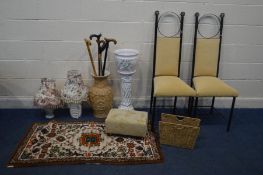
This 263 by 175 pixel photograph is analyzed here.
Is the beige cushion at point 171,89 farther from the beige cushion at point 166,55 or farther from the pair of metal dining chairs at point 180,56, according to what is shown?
the beige cushion at point 166,55

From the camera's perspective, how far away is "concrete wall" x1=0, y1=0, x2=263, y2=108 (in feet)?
9.40

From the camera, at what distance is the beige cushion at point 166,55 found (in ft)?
9.52

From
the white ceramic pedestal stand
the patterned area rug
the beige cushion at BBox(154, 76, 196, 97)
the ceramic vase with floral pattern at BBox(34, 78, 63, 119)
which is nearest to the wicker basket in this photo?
the patterned area rug

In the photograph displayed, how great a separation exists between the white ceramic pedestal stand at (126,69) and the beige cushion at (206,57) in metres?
0.69

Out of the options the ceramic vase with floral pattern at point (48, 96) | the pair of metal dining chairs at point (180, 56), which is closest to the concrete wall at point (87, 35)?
the pair of metal dining chairs at point (180, 56)

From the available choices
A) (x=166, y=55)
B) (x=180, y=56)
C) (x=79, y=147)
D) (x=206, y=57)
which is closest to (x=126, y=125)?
(x=79, y=147)

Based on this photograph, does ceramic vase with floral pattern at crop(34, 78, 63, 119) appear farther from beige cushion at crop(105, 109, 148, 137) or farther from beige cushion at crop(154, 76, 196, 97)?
beige cushion at crop(154, 76, 196, 97)

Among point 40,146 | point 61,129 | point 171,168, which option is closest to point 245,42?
point 171,168

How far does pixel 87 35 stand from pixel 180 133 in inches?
57.1

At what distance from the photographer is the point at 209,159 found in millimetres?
2365

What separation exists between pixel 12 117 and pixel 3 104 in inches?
11.2

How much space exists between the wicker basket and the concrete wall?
0.81m

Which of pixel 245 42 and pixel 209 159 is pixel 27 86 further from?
pixel 245 42

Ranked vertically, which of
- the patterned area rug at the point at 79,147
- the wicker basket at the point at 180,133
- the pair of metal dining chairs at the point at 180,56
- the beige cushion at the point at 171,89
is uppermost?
the pair of metal dining chairs at the point at 180,56
